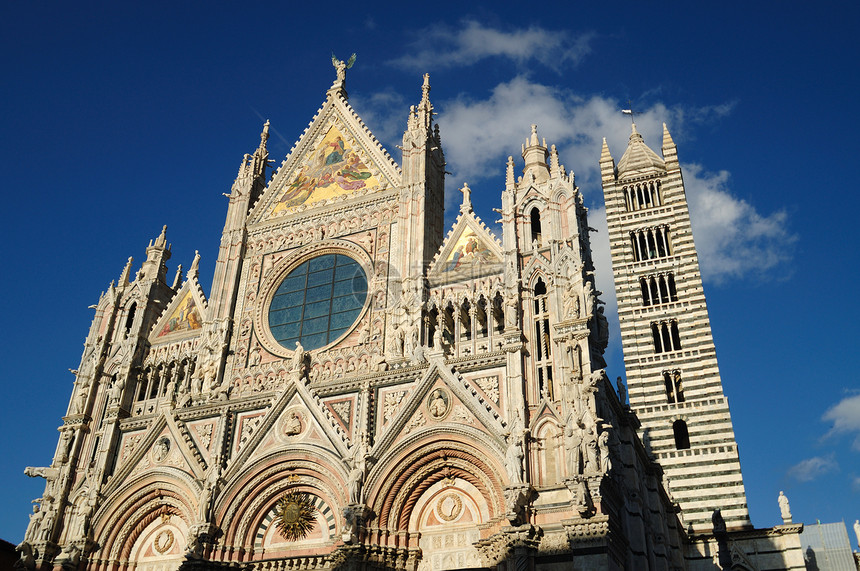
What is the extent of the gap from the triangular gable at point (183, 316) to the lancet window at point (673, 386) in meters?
22.1

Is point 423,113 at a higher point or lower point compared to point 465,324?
higher

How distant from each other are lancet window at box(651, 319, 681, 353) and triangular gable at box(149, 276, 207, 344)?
22.5m

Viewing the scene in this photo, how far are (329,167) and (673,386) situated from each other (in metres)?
20.0

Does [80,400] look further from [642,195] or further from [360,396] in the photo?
[642,195]

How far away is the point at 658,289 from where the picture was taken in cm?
3969

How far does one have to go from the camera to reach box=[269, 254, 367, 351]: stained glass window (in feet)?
76.7

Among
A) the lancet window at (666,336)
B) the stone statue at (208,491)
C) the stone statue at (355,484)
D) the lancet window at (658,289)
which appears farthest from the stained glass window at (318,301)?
the lancet window at (658,289)

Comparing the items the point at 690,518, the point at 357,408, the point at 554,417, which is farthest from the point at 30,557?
the point at 690,518

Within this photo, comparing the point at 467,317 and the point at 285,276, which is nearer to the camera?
the point at 467,317

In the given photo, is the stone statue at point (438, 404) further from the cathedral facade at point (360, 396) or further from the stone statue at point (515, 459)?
the stone statue at point (515, 459)

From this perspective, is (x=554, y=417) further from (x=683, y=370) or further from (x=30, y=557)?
(x=683, y=370)

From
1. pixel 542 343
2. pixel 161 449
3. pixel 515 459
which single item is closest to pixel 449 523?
pixel 515 459

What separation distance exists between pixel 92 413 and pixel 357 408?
9278 mm

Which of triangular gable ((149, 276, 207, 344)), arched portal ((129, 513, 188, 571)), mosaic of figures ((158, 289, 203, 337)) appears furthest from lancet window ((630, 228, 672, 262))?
arched portal ((129, 513, 188, 571))
